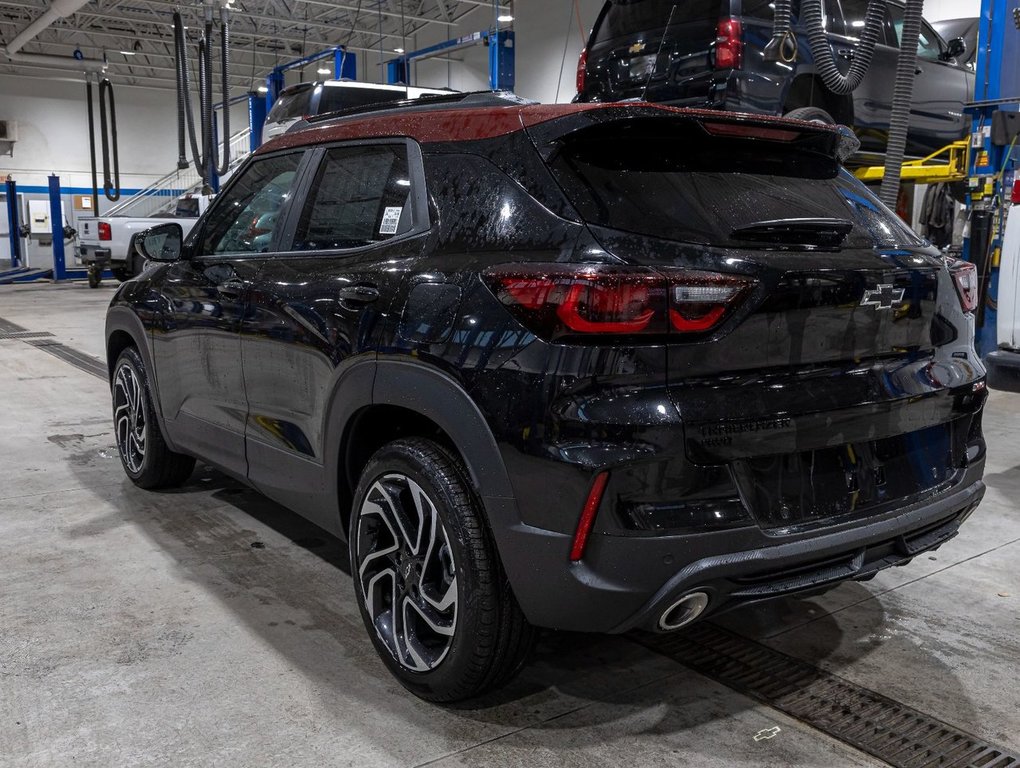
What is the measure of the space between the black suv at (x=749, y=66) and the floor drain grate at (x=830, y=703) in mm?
4141

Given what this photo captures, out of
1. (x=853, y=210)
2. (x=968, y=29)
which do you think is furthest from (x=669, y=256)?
(x=968, y=29)

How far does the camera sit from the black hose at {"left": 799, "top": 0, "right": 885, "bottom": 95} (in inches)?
206

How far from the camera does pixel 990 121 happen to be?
7160mm

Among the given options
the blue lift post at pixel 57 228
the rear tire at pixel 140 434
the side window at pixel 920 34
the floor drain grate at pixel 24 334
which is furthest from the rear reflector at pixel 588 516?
the blue lift post at pixel 57 228

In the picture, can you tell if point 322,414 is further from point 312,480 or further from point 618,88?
point 618,88

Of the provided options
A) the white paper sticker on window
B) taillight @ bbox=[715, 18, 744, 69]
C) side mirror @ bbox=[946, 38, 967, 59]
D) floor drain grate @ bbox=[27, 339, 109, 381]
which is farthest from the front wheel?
side mirror @ bbox=[946, 38, 967, 59]

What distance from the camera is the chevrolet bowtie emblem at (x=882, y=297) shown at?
86.7 inches

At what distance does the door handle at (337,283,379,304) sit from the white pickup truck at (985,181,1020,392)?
2.82 m

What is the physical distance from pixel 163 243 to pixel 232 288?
28.2 inches

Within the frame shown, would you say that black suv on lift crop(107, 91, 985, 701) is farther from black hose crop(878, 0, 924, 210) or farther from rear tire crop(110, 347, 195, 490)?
black hose crop(878, 0, 924, 210)

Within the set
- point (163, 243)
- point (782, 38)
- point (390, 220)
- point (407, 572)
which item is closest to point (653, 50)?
point (782, 38)

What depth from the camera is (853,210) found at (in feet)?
8.35

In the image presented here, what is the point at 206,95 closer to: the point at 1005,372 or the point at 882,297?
the point at 1005,372

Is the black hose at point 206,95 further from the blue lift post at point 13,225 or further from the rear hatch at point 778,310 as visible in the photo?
the rear hatch at point 778,310
